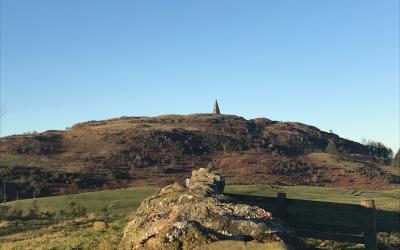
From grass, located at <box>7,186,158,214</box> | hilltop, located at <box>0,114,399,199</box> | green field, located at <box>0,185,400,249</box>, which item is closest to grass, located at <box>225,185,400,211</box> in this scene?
green field, located at <box>0,185,400,249</box>

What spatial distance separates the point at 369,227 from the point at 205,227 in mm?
6341

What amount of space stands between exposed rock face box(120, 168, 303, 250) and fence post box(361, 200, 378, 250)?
4.35 m

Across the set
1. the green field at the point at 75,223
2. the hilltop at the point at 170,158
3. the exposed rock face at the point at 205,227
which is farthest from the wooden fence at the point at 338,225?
the hilltop at the point at 170,158

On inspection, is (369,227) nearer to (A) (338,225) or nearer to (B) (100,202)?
(A) (338,225)

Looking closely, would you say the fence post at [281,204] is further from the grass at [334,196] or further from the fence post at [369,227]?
the grass at [334,196]

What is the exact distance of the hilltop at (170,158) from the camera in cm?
5509

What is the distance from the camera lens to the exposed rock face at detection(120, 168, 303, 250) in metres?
7.30

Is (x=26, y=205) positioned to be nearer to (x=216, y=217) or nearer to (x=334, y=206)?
(x=334, y=206)

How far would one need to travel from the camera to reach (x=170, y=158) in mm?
70750

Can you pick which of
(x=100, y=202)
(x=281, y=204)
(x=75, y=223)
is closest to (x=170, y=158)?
(x=100, y=202)

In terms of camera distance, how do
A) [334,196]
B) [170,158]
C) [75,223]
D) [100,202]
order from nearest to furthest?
[75,223]
[100,202]
[334,196]
[170,158]

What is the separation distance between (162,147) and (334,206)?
6404 centimetres

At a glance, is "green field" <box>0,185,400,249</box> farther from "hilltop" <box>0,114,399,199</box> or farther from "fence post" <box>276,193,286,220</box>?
"hilltop" <box>0,114,399,199</box>

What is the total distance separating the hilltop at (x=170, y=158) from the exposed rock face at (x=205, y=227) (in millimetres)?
40377
